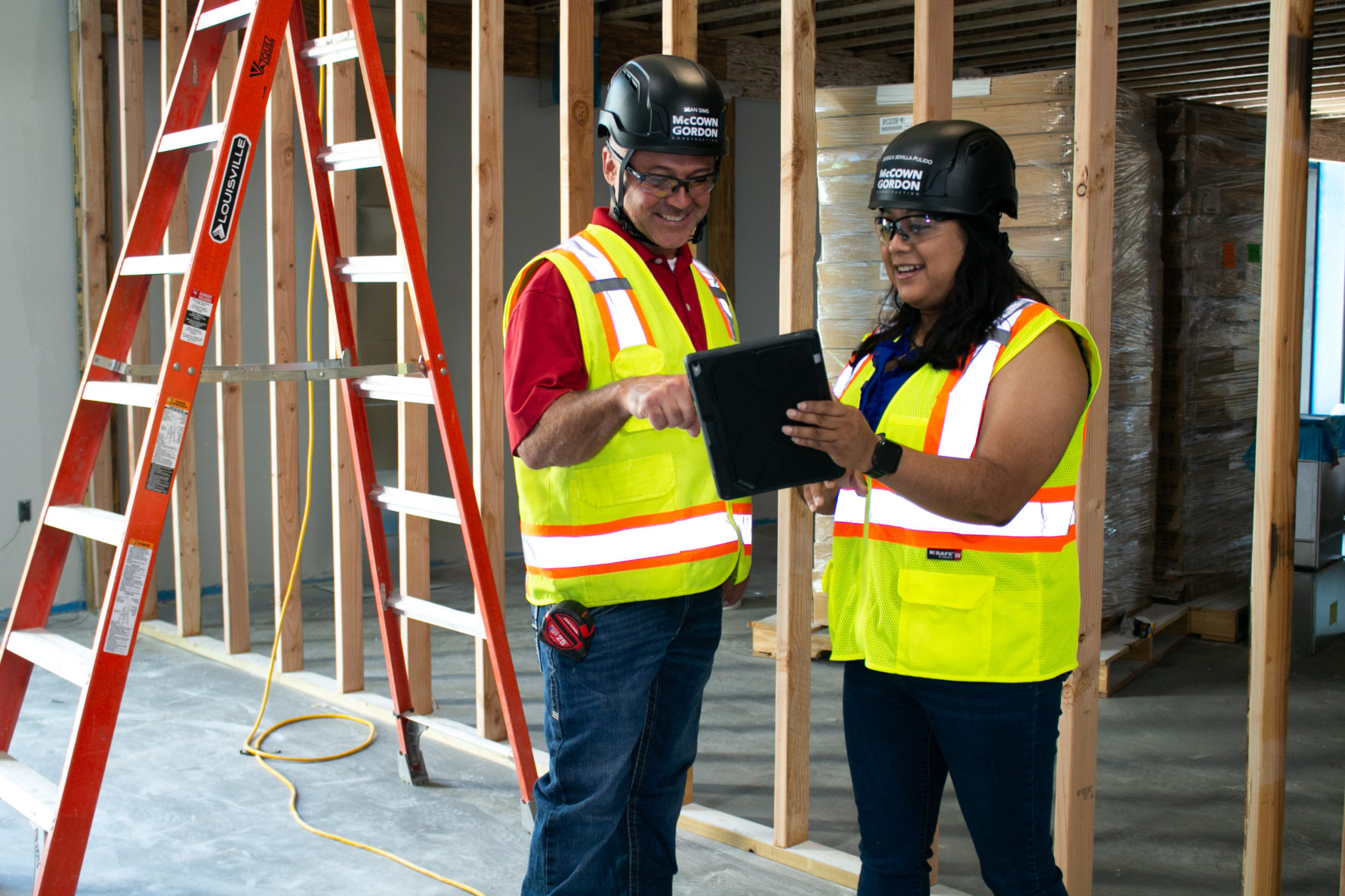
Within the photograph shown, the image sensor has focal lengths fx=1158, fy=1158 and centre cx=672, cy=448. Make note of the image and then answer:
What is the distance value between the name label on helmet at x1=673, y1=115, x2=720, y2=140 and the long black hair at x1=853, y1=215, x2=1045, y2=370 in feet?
1.39

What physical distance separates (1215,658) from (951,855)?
2351mm

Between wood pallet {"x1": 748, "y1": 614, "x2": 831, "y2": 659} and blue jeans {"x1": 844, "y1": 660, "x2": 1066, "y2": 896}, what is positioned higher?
blue jeans {"x1": 844, "y1": 660, "x2": 1066, "y2": 896}

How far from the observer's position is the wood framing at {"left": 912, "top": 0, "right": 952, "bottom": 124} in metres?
2.43

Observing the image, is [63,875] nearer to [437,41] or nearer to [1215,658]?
[1215,658]

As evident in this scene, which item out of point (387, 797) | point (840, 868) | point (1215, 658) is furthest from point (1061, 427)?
point (1215, 658)

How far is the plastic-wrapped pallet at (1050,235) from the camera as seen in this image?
396 cm

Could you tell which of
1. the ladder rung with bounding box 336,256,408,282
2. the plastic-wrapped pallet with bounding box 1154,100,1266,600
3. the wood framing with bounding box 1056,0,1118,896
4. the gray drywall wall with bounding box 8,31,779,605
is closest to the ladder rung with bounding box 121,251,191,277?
the ladder rung with bounding box 336,256,408,282

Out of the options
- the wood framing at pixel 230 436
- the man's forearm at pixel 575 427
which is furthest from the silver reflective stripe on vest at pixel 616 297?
the wood framing at pixel 230 436

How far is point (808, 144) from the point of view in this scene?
2715mm

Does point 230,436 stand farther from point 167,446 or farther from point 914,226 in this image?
point 914,226

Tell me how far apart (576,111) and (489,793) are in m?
1.92

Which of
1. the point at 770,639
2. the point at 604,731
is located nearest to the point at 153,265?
the point at 604,731

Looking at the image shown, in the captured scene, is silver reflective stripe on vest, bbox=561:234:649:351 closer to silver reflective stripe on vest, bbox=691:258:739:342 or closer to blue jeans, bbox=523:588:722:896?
silver reflective stripe on vest, bbox=691:258:739:342

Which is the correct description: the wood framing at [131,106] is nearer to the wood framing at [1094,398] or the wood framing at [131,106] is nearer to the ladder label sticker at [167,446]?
the ladder label sticker at [167,446]
